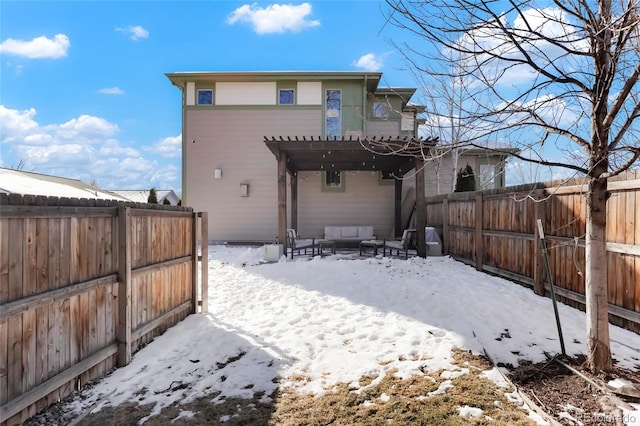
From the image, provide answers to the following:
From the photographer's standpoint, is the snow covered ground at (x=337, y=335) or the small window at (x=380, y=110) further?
the small window at (x=380, y=110)

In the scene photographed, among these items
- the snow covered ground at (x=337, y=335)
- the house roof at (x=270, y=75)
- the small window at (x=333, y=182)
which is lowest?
the snow covered ground at (x=337, y=335)

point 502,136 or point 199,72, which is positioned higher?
point 199,72

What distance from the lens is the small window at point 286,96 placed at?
520 inches

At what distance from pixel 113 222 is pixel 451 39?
3.66 m

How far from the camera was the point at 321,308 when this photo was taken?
17.0 feet

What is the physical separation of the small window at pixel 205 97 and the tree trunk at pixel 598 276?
42.6ft

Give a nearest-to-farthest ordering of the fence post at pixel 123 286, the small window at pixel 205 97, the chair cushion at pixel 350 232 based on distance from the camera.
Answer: the fence post at pixel 123 286 → the chair cushion at pixel 350 232 → the small window at pixel 205 97

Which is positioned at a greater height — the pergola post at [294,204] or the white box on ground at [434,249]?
the pergola post at [294,204]

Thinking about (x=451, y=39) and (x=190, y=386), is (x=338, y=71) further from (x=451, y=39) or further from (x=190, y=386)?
(x=190, y=386)

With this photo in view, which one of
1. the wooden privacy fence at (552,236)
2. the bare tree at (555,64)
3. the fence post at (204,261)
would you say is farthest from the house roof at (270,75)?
the bare tree at (555,64)

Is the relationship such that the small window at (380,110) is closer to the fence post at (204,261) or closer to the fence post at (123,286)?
the fence post at (204,261)

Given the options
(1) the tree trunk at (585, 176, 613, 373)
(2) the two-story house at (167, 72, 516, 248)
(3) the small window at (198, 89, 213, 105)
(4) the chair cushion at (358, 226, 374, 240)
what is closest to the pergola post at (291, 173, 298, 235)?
(2) the two-story house at (167, 72, 516, 248)

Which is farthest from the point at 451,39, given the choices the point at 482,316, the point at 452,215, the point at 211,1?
the point at 452,215

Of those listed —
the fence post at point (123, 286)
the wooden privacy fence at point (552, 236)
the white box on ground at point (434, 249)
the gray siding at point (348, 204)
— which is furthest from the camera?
the gray siding at point (348, 204)
